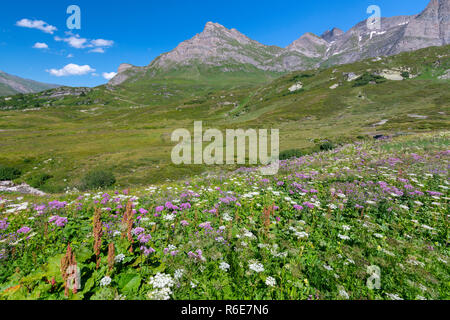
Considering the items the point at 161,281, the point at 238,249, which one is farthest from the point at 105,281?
the point at 238,249

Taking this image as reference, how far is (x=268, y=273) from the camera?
14.4 feet

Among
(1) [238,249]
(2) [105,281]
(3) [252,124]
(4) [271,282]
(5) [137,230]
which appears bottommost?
(4) [271,282]

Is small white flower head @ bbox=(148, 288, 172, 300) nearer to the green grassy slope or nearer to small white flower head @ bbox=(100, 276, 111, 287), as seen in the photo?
small white flower head @ bbox=(100, 276, 111, 287)

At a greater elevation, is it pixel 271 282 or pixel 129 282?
pixel 129 282

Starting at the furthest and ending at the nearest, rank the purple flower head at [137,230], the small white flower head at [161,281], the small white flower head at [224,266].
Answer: the purple flower head at [137,230], the small white flower head at [224,266], the small white flower head at [161,281]

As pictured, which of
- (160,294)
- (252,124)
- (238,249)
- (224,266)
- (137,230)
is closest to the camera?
(160,294)

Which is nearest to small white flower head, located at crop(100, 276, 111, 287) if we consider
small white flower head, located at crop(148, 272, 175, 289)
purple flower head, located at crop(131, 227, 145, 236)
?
small white flower head, located at crop(148, 272, 175, 289)

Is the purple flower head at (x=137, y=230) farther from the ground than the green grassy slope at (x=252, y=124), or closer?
closer

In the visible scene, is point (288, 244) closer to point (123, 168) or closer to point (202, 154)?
point (123, 168)

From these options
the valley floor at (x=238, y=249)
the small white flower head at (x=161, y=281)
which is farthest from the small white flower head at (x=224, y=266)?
the small white flower head at (x=161, y=281)

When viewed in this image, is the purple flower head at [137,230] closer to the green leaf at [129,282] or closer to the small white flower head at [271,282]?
the green leaf at [129,282]

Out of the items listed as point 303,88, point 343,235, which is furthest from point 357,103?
point 343,235

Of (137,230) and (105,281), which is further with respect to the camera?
(137,230)

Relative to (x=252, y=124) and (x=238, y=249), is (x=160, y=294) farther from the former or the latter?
(x=252, y=124)
